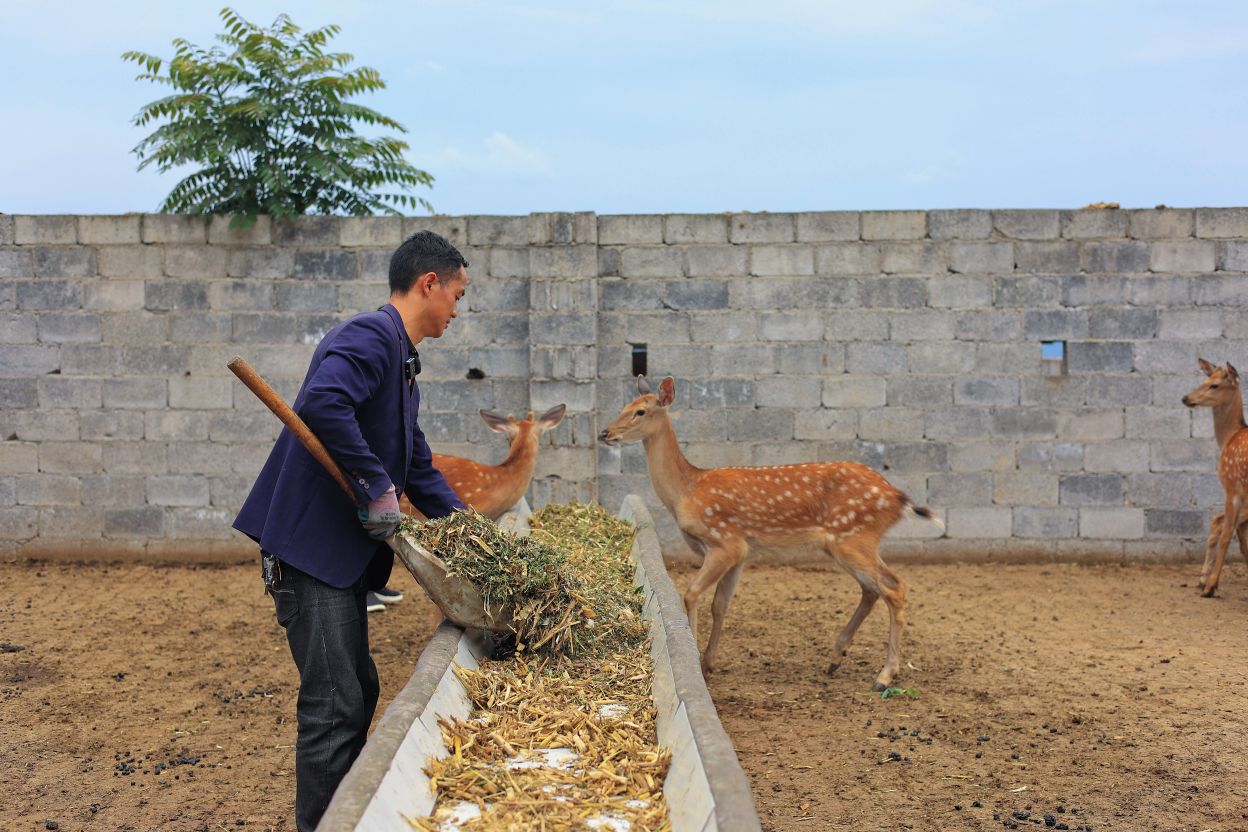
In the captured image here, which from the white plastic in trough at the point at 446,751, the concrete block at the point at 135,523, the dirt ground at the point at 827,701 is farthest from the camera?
the concrete block at the point at 135,523

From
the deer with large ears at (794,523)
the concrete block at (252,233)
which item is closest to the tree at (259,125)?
the concrete block at (252,233)

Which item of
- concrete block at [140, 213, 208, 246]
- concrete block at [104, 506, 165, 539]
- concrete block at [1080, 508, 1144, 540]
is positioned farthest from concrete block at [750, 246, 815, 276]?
concrete block at [104, 506, 165, 539]

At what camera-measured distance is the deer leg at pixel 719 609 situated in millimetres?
6457

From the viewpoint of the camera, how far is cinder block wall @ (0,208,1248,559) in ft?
30.5

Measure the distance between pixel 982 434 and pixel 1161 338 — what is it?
1716 mm

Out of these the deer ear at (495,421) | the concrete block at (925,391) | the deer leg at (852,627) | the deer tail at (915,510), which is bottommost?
the deer leg at (852,627)

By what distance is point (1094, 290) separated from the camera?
9.30 metres

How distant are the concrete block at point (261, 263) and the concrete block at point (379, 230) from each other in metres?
0.49

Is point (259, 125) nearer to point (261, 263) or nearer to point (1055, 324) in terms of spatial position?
point (261, 263)

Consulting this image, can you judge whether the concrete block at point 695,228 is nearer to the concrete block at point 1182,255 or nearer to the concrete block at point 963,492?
the concrete block at point 963,492

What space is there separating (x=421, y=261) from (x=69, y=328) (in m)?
6.93

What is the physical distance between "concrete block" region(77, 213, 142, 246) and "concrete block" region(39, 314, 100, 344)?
0.69 m

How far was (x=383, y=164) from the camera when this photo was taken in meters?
10.7

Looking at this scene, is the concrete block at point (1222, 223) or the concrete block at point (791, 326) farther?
the concrete block at point (791, 326)
